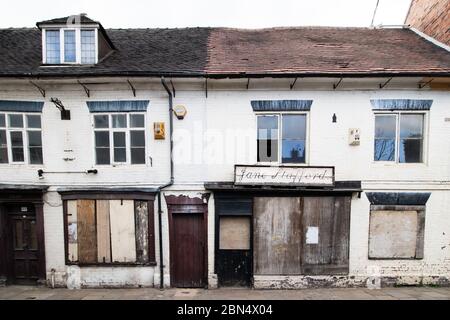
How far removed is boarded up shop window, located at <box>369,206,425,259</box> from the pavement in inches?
40.9

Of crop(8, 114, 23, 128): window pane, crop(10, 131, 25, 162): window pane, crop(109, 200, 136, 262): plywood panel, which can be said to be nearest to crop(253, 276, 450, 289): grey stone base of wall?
crop(109, 200, 136, 262): plywood panel

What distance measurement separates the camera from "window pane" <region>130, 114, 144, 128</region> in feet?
25.6

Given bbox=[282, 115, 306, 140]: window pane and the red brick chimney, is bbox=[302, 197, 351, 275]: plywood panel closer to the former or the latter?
bbox=[282, 115, 306, 140]: window pane

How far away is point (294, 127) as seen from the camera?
7.82 metres

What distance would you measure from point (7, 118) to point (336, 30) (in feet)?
41.8

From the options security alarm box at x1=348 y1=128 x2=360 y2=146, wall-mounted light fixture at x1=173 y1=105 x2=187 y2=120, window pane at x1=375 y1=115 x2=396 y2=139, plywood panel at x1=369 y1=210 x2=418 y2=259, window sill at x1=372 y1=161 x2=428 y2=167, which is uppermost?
wall-mounted light fixture at x1=173 y1=105 x2=187 y2=120

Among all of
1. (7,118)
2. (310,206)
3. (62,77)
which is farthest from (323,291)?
(7,118)

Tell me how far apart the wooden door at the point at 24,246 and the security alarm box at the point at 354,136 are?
1036 cm

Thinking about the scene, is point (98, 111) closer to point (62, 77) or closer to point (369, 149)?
point (62, 77)

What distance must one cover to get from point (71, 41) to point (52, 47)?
0.66m

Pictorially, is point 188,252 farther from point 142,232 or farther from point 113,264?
point 113,264

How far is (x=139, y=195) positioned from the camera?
25.3ft

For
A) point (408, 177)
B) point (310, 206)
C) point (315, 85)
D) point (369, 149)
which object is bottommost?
point (310, 206)

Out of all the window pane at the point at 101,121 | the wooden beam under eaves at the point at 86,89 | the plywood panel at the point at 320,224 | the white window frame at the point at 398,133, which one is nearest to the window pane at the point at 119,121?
the window pane at the point at 101,121
